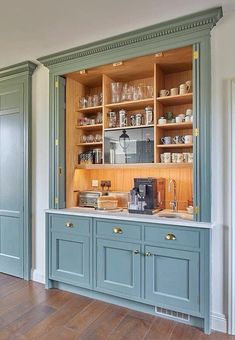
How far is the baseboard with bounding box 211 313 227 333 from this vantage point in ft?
7.25

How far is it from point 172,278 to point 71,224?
3.86ft

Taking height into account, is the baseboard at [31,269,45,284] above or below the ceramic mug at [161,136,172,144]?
below

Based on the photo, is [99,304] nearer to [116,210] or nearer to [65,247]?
[65,247]

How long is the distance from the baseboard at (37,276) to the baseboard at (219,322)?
1.93 metres

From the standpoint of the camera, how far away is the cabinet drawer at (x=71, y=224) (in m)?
2.78

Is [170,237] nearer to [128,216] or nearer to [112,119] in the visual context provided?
[128,216]

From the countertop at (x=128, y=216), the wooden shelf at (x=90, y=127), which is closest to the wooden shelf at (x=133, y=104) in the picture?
the wooden shelf at (x=90, y=127)

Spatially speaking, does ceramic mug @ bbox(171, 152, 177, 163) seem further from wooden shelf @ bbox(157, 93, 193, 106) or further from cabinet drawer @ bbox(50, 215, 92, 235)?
cabinet drawer @ bbox(50, 215, 92, 235)

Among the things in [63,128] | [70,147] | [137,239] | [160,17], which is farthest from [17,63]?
[137,239]

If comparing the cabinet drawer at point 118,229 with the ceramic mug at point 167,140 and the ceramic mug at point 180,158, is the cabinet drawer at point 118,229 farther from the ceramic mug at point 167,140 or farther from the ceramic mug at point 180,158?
the ceramic mug at point 167,140

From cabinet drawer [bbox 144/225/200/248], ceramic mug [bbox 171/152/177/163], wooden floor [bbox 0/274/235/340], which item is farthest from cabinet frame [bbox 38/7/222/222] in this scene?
wooden floor [bbox 0/274/235/340]

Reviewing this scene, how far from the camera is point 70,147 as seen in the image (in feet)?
10.3

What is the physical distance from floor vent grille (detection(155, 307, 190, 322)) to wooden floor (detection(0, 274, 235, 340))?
57 mm

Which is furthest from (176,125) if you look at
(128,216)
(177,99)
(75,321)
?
(75,321)
